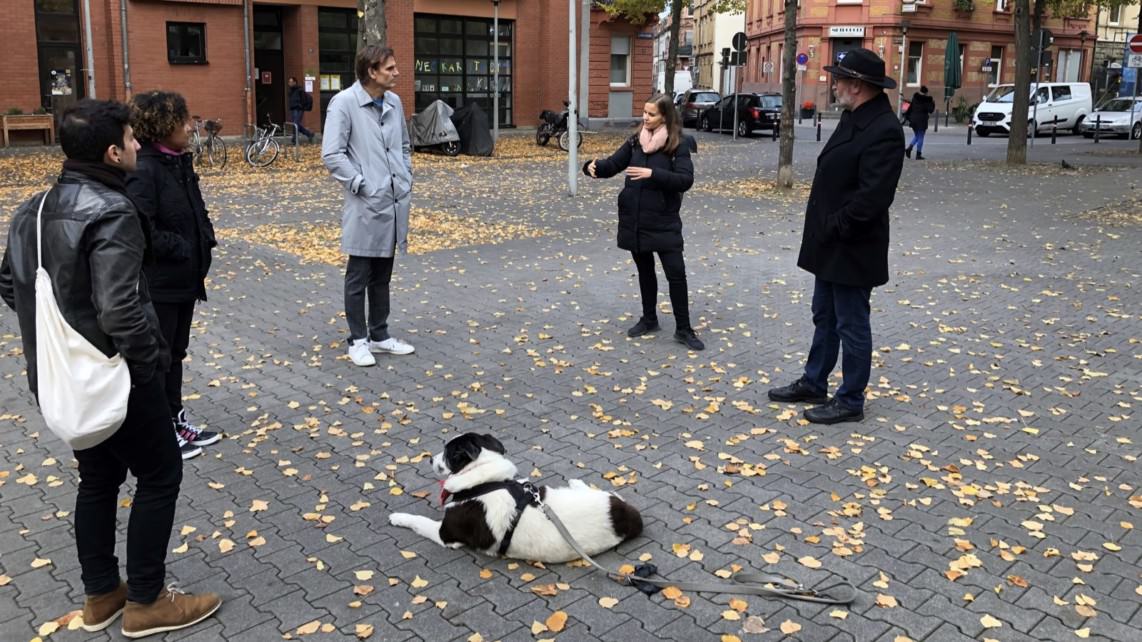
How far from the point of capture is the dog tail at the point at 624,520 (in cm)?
414

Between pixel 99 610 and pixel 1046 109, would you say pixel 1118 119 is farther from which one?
pixel 99 610

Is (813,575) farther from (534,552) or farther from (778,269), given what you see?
(778,269)

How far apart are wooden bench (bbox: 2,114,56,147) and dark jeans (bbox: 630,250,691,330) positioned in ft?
66.7

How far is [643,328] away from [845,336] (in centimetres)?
227

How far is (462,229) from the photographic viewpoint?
13.2m

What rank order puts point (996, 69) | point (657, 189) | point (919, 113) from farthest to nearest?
point (996, 69) < point (919, 113) < point (657, 189)

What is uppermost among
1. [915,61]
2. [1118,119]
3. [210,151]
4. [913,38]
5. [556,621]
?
[913,38]

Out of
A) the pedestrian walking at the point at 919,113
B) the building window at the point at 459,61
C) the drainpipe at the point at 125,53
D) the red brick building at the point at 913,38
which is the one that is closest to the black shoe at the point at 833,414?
the pedestrian walking at the point at 919,113

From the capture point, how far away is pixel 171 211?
491cm

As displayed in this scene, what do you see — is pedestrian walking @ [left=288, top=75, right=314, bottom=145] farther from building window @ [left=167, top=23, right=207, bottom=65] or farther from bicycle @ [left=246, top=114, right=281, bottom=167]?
bicycle @ [left=246, top=114, right=281, bottom=167]

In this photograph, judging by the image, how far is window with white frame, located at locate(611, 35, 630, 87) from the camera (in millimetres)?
36781

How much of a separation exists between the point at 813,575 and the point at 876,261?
2182mm

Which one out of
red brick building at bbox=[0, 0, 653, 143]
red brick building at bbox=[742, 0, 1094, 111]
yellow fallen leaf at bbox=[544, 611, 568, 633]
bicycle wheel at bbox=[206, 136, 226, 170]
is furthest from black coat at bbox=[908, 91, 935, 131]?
red brick building at bbox=[742, 0, 1094, 111]

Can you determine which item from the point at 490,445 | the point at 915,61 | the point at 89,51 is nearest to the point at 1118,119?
the point at 915,61
